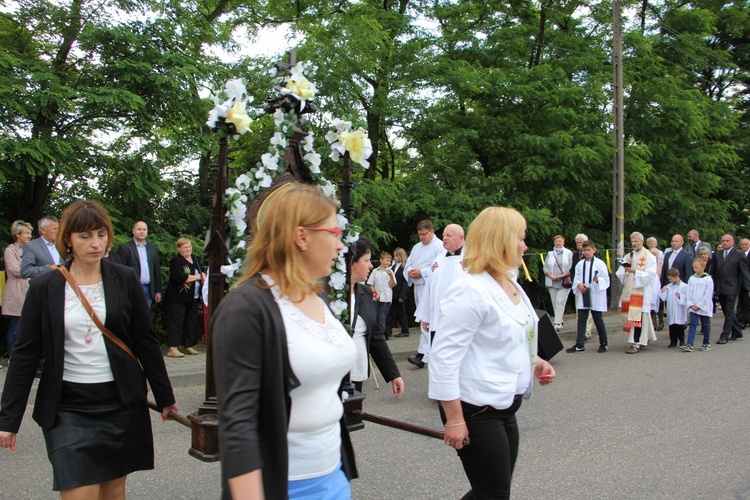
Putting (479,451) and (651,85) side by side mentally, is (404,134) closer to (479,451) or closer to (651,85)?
(651,85)

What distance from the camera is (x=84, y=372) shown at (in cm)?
273

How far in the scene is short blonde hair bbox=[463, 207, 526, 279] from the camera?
116 inches

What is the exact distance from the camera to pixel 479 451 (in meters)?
Answer: 2.79

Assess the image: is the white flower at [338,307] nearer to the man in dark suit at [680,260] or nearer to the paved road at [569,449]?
the paved road at [569,449]

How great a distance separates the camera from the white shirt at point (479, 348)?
280 centimetres

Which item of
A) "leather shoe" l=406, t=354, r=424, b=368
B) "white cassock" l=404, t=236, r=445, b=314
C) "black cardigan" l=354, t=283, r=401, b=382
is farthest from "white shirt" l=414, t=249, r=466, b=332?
"white cassock" l=404, t=236, r=445, b=314

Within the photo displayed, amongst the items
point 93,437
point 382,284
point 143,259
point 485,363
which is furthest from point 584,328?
point 93,437

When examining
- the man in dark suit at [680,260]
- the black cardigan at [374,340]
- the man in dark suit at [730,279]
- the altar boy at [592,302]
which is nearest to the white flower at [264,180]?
the black cardigan at [374,340]

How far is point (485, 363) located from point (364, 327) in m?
2.40

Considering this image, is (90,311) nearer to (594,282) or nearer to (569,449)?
(569,449)

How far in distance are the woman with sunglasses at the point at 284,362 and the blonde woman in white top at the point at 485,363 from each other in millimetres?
820

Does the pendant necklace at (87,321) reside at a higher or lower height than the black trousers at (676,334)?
higher

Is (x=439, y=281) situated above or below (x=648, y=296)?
above

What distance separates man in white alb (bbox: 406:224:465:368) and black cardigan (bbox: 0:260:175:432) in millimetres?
3808
